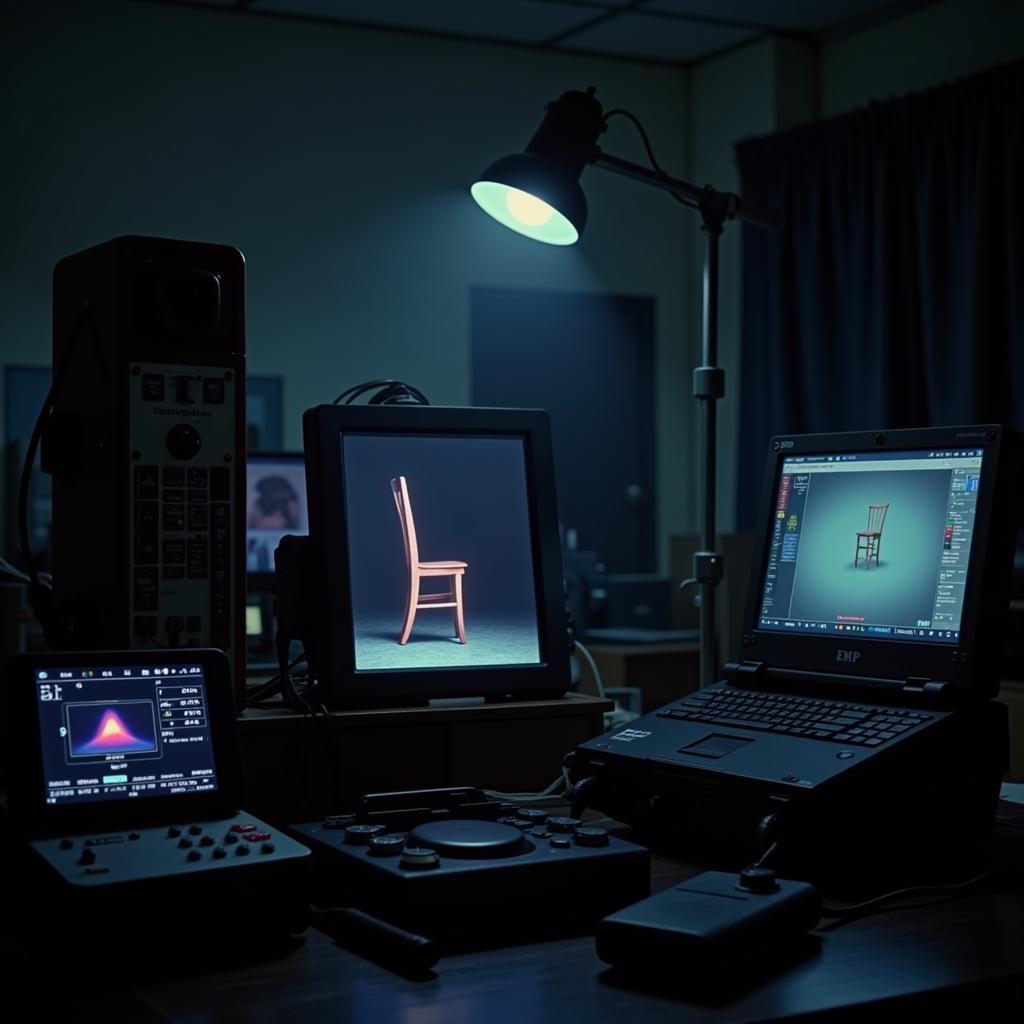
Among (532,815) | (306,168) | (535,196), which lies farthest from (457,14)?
(532,815)

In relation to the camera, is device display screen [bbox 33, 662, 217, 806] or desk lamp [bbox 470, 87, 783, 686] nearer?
device display screen [bbox 33, 662, 217, 806]

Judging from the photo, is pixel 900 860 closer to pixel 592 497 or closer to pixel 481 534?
pixel 481 534

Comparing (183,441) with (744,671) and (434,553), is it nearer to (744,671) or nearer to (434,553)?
(434,553)

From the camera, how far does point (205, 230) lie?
4934 millimetres

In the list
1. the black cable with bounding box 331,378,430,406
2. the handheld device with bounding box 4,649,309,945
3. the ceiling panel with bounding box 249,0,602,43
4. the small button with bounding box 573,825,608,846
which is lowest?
the small button with bounding box 573,825,608,846

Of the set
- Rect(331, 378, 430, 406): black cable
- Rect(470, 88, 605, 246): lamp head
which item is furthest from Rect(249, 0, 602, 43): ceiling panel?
Rect(331, 378, 430, 406): black cable

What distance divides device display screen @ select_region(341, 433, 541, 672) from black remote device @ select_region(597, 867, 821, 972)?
0.48 m

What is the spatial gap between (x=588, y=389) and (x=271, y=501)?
2.47 m

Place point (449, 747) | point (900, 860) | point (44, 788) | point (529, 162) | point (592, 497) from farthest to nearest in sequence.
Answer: point (592, 497) → point (529, 162) → point (449, 747) → point (900, 860) → point (44, 788)

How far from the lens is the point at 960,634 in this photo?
1278mm

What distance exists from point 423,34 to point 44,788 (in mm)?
4710

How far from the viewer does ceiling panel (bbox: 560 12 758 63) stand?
203 inches

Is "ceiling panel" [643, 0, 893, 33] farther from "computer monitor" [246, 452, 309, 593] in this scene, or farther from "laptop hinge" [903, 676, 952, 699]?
"laptop hinge" [903, 676, 952, 699]

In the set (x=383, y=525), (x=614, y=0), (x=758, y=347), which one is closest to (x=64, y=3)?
(x=614, y=0)
